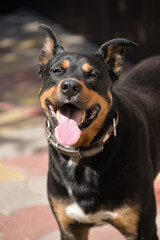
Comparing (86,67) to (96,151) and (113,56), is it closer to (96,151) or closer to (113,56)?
(113,56)

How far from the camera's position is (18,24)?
13.3 meters

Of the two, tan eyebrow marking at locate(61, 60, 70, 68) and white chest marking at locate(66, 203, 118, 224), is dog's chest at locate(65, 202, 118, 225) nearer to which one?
white chest marking at locate(66, 203, 118, 224)

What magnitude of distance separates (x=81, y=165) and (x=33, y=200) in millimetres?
1672

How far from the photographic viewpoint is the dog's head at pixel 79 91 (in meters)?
3.46

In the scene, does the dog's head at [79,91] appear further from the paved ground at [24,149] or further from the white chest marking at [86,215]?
the paved ground at [24,149]

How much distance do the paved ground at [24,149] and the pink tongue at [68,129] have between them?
139 cm

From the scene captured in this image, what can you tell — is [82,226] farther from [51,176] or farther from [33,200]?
[33,200]

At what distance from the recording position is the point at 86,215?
12.2 feet

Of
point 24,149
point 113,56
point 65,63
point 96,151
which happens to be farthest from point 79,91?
point 24,149

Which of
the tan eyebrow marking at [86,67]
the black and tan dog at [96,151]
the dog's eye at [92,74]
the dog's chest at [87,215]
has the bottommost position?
the dog's chest at [87,215]

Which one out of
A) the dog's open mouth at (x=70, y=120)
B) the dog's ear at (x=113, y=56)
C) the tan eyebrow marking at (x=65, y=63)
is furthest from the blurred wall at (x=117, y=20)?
the dog's open mouth at (x=70, y=120)

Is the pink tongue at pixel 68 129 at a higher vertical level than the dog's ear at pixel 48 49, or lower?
lower

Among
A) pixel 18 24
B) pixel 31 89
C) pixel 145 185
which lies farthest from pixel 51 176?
pixel 18 24

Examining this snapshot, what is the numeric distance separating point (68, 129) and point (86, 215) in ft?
2.13
